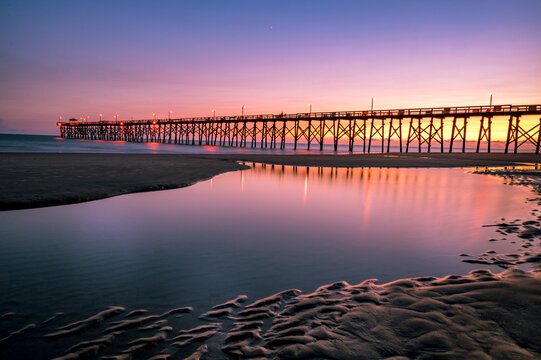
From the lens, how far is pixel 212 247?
488cm

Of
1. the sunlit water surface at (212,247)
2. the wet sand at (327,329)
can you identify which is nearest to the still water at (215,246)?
the sunlit water surface at (212,247)

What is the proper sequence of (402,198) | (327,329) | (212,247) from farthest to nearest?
(402,198)
(212,247)
(327,329)

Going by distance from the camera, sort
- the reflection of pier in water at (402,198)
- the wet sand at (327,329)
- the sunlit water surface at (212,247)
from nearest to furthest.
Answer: the wet sand at (327,329) < the sunlit water surface at (212,247) < the reflection of pier in water at (402,198)

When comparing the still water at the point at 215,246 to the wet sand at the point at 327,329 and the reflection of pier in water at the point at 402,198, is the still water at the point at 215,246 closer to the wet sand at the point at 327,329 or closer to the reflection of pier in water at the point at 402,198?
the reflection of pier in water at the point at 402,198

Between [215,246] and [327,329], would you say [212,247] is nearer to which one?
[215,246]

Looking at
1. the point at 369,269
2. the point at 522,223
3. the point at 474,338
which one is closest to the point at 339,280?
the point at 369,269

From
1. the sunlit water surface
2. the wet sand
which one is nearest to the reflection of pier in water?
the sunlit water surface

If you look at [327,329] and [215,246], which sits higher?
[327,329]

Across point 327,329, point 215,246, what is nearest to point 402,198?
point 215,246

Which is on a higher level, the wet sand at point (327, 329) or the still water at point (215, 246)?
the wet sand at point (327, 329)

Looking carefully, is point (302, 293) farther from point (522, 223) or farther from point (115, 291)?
point (522, 223)

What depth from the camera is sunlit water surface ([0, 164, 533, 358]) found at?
332cm

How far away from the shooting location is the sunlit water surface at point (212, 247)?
10.9 feet

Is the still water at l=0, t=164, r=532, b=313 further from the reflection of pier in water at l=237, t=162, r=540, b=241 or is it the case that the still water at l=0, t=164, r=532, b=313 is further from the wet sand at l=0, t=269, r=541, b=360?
the wet sand at l=0, t=269, r=541, b=360
